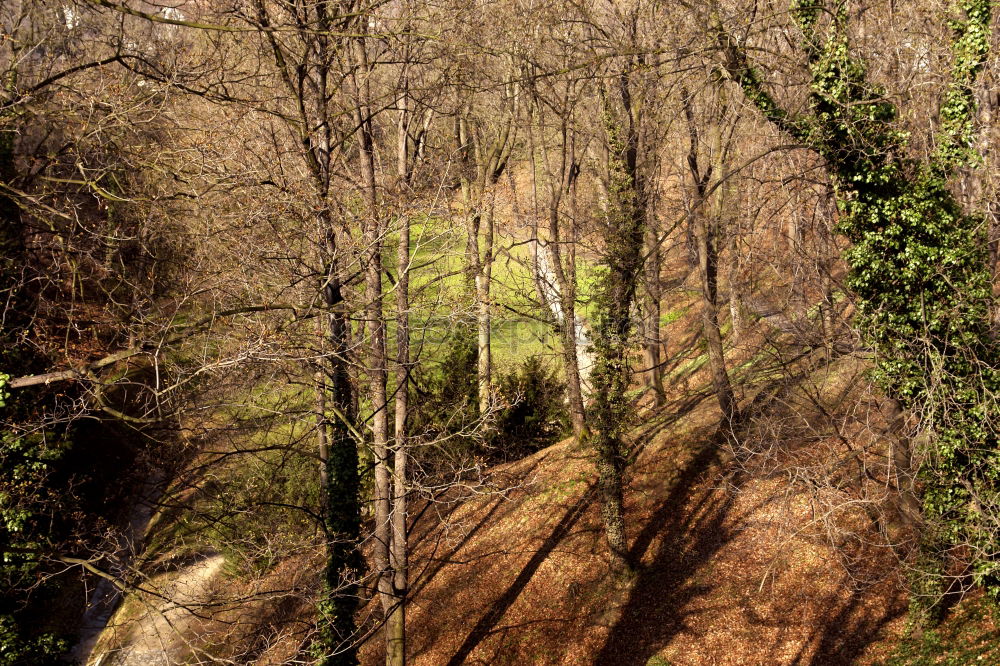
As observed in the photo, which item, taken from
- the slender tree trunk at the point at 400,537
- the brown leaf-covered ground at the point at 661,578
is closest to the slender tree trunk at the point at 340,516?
the slender tree trunk at the point at 400,537

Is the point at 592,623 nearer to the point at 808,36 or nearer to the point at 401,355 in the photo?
the point at 401,355

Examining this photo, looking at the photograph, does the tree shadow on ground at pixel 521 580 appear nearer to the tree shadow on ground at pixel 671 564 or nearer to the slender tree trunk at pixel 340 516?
the tree shadow on ground at pixel 671 564

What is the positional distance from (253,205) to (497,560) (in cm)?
920

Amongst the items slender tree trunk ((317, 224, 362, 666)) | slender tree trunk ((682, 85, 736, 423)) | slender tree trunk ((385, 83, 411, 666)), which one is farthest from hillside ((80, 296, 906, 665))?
slender tree trunk ((385, 83, 411, 666))

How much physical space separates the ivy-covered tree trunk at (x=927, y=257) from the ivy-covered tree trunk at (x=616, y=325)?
3673mm

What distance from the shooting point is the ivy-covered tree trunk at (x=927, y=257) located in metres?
8.74

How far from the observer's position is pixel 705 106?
1612 centimetres

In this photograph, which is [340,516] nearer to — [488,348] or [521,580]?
[521,580]

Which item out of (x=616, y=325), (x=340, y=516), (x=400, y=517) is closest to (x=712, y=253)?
(x=616, y=325)

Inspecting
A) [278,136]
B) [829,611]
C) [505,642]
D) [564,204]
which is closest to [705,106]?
[564,204]

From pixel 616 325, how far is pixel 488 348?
6.93 m

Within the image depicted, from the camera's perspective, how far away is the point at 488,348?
19094 millimetres

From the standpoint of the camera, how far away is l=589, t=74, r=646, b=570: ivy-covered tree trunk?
499 inches

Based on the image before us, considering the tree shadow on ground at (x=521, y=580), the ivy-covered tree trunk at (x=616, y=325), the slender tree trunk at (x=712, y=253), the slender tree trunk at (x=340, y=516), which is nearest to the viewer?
the slender tree trunk at (x=340, y=516)
